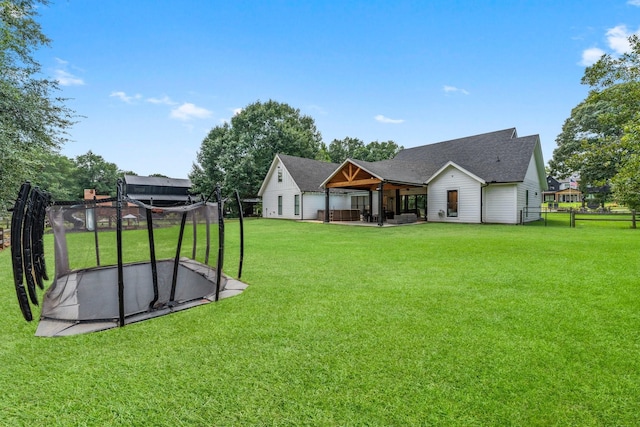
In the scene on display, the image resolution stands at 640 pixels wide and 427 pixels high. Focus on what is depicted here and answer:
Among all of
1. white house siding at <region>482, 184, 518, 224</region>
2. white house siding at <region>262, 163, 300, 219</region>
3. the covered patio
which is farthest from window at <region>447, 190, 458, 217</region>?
white house siding at <region>262, 163, 300, 219</region>

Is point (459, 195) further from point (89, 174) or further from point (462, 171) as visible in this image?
point (89, 174)

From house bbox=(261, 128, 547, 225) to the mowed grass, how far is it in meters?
11.4

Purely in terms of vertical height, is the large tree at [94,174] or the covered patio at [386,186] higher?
the large tree at [94,174]

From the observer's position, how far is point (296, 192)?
21469mm

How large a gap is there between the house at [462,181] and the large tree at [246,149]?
706 cm

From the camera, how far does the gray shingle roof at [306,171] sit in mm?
21562

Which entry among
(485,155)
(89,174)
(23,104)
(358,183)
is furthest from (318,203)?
(89,174)

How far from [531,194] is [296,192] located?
1525 centimetres

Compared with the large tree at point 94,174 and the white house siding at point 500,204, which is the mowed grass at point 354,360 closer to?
the white house siding at point 500,204

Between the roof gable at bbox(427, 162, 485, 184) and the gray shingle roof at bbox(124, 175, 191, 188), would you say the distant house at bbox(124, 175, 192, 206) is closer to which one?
the gray shingle roof at bbox(124, 175, 191, 188)

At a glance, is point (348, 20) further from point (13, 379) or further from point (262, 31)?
point (13, 379)

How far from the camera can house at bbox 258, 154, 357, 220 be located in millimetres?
21391

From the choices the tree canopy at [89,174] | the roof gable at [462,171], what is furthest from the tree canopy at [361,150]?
the tree canopy at [89,174]

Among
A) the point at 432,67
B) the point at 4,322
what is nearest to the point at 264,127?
the point at 432,67
